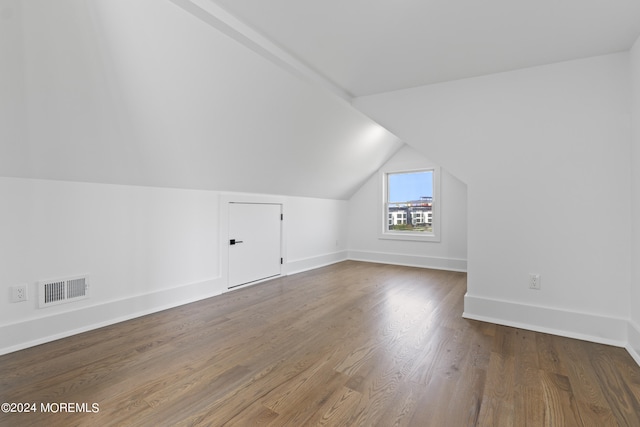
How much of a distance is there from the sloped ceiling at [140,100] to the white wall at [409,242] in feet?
8.38

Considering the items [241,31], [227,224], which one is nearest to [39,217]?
[227,224]

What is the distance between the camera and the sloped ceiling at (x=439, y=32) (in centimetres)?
186

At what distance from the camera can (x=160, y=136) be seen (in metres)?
2.64

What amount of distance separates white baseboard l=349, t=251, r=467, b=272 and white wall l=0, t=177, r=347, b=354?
10.6ft

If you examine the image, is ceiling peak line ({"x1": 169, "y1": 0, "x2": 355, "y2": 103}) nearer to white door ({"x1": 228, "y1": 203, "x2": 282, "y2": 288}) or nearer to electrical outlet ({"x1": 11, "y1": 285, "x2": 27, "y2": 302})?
white door ({"x1": 228, "y1": 203, "x2": 282, "y2": 288})

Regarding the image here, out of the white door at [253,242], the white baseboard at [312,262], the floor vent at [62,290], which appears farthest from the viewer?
the white baseboard at [312,262]

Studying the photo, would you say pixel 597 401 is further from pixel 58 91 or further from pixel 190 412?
pixel 58 91

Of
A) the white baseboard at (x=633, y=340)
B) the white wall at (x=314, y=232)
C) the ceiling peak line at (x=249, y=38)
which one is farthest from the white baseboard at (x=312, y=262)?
the white baseboard at (x=633, y=340)

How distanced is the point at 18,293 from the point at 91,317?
563mm

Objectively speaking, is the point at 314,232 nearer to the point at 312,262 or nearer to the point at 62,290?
the point at 312,262

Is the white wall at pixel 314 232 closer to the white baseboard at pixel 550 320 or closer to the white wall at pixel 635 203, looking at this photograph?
the white baseboard at pixel 550 320

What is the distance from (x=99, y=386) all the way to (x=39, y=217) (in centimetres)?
150

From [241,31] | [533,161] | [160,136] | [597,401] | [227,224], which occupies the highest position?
[241,31]

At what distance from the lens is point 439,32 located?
83.4 inches
